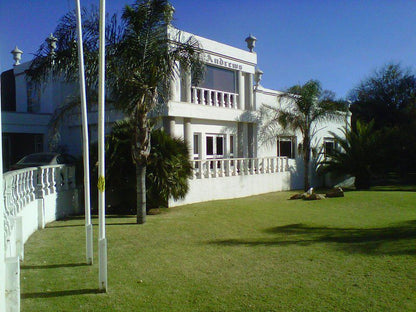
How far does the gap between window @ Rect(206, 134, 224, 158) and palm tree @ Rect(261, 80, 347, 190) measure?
8.99 ft

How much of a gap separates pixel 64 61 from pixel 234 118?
400 inches

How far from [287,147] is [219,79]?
6037 mm

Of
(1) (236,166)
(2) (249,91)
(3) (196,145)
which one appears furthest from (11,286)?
(2) (249,91)

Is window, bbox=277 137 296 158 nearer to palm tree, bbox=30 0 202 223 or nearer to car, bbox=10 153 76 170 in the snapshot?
car, bbox=10 153 76 170

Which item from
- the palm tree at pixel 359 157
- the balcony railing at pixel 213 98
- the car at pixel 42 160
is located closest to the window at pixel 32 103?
the car at pixel 42 160

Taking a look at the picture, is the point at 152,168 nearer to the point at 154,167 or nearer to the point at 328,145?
the point at 154,167

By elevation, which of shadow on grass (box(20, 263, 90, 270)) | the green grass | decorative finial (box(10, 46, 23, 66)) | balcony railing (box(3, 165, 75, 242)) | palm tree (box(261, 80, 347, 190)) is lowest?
the green grass

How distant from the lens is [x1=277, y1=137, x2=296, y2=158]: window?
21.7 m

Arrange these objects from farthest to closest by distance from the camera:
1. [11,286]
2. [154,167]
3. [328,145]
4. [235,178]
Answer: [328,145], [235,178], [154,167], [11,286]

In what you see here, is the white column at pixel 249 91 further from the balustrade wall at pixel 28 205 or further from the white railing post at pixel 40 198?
the white railing post at pixel 40 198

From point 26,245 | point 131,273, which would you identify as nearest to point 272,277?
point 131,273

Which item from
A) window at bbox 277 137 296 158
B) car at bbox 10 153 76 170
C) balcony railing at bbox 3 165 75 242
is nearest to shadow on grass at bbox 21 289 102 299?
balcony railing at bbox 3 165 75 242

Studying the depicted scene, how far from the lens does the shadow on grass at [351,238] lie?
7.21 metres

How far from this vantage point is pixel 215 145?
1803cm
